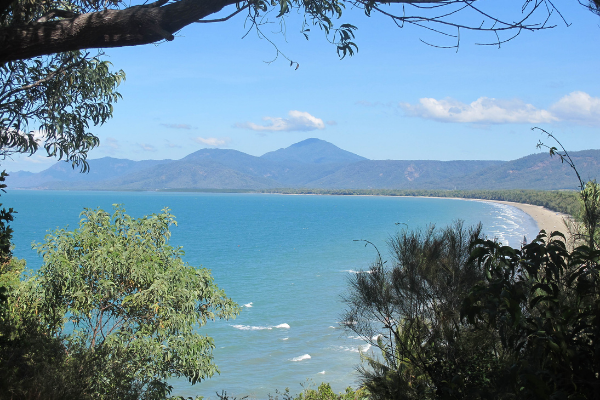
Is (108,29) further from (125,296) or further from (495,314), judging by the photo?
(125,296)

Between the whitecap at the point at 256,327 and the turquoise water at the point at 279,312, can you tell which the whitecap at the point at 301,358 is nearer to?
the turquoise water at the point at 279,312

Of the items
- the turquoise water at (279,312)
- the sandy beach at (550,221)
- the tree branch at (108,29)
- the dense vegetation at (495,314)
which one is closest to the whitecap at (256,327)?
the turquoise water at (279,312)

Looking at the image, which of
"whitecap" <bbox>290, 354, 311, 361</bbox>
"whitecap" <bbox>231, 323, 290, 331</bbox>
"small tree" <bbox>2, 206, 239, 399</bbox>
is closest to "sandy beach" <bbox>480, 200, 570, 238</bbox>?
"whitecap" <bbox>231, 323, 290, 331</bbox>

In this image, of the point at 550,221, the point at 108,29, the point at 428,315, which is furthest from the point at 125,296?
the point at 550,221

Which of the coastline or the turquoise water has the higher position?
the coastline

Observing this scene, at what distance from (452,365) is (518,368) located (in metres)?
1.37

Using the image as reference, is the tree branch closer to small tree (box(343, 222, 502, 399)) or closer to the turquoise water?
small tree (box(343, 222, 502, 399))

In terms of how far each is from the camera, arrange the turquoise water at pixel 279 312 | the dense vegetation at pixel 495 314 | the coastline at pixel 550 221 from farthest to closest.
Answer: the coastline at pixel 550 221, the turquoise water at pixel 279 312, the dense vegetation at pixel 495 314

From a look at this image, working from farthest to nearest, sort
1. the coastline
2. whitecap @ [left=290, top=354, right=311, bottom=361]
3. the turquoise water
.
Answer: the coastline, whitecap @ [left=290, top=354, right=311, bottom=361], the turquoise water

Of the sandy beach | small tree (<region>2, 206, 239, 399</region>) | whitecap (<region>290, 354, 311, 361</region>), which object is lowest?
whitecap (<region>290, 354, 311, 361</region>)

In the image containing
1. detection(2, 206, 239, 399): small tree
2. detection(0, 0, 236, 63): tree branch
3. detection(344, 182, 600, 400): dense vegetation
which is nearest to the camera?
detection(344, 182, 600, 400): dense vegetation

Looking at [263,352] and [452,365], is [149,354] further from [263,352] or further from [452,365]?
[263,352]

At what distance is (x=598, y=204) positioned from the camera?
301cm

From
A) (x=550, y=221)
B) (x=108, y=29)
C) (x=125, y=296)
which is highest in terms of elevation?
(x=108, y=29)
